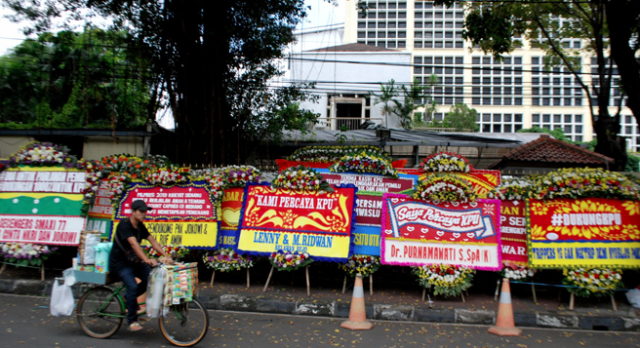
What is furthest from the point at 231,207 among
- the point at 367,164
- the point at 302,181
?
the point at 367,164

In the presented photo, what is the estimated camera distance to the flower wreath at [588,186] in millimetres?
6852

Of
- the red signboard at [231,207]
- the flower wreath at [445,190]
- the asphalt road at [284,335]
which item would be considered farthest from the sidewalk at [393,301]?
the flower wreath at [445,190]

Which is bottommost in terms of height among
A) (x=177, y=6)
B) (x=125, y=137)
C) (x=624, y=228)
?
(x=624, y=228)

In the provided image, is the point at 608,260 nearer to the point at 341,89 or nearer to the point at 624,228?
the point at 624,228

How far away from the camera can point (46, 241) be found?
7.69 metres

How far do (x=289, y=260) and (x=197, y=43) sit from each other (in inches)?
304

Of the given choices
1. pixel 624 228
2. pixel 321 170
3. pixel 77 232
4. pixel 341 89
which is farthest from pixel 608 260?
pixel 341 89

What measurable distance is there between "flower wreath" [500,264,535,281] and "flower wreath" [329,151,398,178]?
2.83 meters

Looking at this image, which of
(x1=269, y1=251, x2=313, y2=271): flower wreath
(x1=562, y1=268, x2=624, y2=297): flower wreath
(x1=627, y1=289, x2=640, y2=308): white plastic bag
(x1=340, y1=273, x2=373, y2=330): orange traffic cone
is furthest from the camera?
(x1=269, y1=251, x2=313, y2=271): flower wreath

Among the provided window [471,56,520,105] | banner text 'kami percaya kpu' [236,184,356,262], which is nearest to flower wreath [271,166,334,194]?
banner text 'kami percaya kpu' [236,184,356,262]

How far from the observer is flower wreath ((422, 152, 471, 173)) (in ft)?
28.1

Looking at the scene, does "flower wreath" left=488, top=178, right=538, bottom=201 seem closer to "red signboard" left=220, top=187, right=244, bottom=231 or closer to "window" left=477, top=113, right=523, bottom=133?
"red signboard" left=220, top=187, right=244, bottom=231

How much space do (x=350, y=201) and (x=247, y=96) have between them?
862 centimetres

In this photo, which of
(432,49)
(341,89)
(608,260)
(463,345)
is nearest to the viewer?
(463,345)
